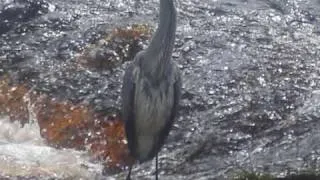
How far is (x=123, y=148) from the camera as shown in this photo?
6.61 m

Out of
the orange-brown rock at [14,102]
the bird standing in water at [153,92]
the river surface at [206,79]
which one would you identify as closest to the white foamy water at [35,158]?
the river surface at [206,79]

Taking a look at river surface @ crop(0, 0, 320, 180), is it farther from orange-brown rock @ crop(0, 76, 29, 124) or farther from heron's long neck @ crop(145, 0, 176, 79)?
heron's long neck @ crop(145, 0, 176, 79)

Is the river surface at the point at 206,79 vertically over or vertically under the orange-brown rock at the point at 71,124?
over

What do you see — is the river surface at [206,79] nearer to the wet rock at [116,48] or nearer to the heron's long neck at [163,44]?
the wet rock at [116,48]

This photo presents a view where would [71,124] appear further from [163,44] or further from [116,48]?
[163,44]

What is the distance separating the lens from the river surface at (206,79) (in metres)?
6.27

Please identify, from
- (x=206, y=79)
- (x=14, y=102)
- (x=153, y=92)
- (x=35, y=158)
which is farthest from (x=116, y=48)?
(x=153, y=92)

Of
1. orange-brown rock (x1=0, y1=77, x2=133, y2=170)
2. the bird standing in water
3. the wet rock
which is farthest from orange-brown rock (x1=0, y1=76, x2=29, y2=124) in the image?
the bird standing in water

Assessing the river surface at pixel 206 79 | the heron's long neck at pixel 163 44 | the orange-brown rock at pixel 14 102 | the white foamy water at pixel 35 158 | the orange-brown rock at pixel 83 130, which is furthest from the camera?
the orange-brown rock at pixel 14 102

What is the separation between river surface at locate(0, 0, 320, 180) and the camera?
6.27m

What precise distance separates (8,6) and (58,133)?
2.54 m

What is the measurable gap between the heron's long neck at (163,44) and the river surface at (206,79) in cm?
95

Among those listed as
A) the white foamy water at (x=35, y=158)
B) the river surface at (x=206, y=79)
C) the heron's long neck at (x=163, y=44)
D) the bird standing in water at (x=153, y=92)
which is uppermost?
the heron's long neck at (x=163, y=44)

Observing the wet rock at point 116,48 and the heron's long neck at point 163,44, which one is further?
the wet rock at point 116,48
